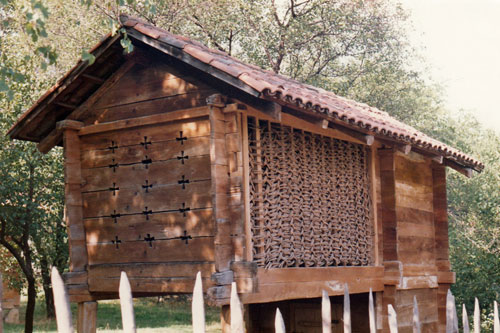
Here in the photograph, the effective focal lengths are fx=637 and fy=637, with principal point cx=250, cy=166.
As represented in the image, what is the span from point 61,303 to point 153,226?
4.75 m

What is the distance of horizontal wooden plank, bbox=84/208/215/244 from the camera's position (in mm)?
6844

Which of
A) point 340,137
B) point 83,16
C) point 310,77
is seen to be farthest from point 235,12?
point 340,137

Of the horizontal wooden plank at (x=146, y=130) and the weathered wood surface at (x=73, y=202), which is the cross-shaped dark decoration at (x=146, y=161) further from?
the weathered wood surface at (x=73, y=202)

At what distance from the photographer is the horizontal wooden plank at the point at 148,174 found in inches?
273

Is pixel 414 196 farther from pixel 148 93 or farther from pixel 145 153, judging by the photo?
pixel 148 93

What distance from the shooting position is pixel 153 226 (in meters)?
7.28

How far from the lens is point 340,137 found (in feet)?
27.0

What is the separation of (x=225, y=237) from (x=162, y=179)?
120cm

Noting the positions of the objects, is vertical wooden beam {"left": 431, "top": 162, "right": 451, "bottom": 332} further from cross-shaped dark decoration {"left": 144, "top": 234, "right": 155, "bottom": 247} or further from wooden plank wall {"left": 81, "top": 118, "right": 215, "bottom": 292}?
cross-shaped dark decoration {"left": 144, "top": 234, "right": 155, "bottom": 247}

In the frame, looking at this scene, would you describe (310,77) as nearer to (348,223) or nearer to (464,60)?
(348,223)

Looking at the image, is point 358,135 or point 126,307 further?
point 358,135

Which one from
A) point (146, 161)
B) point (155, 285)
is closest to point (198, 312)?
point (155, 285)

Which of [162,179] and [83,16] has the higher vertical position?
[83,16]

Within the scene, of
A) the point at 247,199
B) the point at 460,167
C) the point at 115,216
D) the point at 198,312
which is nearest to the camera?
the point at 198,312
